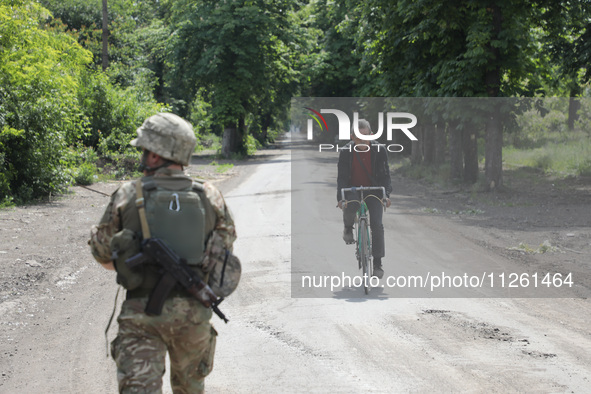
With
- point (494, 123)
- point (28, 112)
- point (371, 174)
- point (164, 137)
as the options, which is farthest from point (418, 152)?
point (164, 137)

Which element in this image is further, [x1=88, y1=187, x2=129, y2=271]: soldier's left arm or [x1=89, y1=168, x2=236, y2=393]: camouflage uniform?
[x1=88, y1=187, x2=129, y2=271]: soldier's left arm

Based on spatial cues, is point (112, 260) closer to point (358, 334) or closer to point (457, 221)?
point (358, 334)

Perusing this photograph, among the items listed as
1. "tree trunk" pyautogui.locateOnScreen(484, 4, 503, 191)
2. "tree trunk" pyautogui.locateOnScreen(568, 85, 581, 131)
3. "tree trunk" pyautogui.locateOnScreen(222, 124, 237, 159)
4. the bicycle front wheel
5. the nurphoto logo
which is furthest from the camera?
"tree trunk" pyautogui.locateOnScreen(222, 124, 237, 159)

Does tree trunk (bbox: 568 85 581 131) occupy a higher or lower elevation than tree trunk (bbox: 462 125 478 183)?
higher

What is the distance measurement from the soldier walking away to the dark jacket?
513 cm

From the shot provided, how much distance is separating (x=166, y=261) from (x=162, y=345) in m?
0.44

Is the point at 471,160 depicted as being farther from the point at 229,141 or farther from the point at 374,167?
the point at 229,141

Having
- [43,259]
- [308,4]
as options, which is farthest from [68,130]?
[308,4]

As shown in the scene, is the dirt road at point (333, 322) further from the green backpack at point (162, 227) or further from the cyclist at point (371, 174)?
the green backpack at point (162, 227)

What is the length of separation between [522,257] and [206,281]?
27.1 ft

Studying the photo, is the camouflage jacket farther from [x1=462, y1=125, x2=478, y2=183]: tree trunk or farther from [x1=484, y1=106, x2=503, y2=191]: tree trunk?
[x1=462, y1=125, x2=478, y2=183]: tree trunk

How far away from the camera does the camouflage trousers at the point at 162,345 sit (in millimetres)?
3381

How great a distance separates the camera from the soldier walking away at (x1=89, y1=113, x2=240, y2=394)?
3.44m

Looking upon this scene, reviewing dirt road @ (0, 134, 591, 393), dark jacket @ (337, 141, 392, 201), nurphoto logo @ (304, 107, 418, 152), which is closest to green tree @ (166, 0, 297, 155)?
nurphoto logo @ (304, 107, 418, 152)
